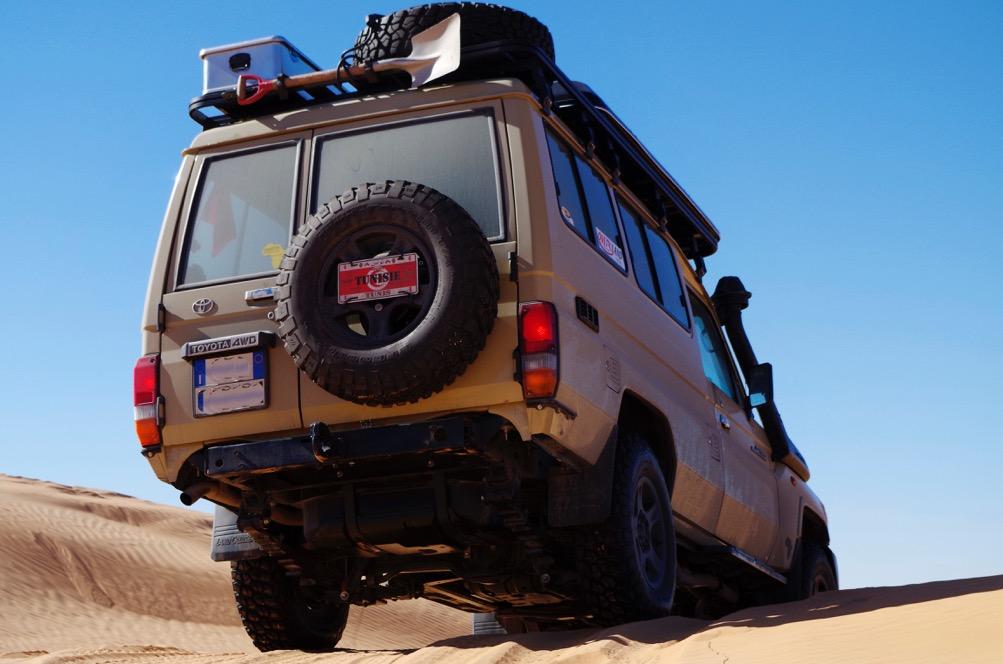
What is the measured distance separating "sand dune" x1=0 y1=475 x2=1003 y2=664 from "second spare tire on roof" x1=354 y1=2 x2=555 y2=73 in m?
3.15

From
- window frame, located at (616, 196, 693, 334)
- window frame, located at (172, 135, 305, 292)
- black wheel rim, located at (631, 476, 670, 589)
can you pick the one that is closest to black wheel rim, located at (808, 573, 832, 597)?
window frame, located at (616, 196, 693, 334)

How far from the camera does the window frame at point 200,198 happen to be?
6.84 metres

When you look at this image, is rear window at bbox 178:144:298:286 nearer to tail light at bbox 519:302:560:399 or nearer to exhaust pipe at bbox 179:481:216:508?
exhaust pipe at bbox 179:481:216:508

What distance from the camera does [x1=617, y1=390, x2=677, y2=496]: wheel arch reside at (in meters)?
7.41

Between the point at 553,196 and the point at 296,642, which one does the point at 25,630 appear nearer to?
the point at 296,642

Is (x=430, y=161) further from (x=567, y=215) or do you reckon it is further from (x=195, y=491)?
(x=195, y=491)

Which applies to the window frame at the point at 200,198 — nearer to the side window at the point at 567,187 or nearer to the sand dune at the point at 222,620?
the side window at the point at 567,187

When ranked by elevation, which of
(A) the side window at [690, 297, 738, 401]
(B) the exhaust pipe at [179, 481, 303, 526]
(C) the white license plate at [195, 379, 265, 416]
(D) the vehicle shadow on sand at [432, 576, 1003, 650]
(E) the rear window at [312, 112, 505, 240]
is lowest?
(D) the vehicle shadow on sand at [432, 576, 1003, 650]

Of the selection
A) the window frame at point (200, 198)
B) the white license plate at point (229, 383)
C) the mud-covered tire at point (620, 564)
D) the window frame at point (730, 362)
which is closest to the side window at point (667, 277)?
the window frame at point (730, 362)

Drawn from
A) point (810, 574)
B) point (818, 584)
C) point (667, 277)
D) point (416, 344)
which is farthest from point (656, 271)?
point (818, 584)

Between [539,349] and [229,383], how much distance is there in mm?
1540

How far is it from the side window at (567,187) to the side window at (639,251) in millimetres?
739

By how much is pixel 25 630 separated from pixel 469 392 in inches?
693

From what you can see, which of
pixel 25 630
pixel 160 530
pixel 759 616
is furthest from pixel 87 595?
pixel 759 616
